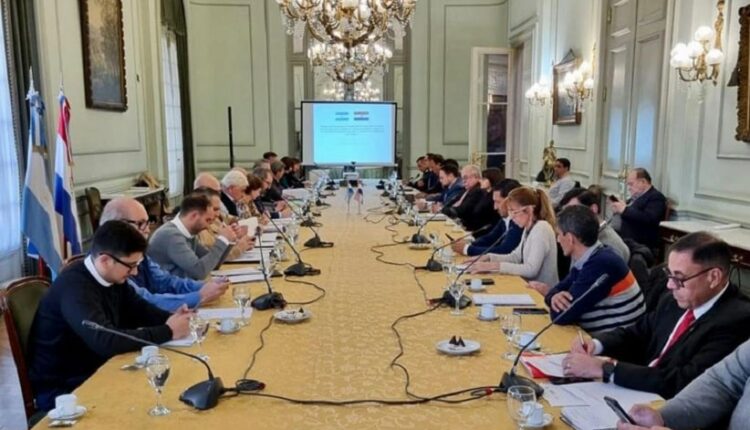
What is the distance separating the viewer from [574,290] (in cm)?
244

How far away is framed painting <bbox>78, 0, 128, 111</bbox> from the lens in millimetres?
5854

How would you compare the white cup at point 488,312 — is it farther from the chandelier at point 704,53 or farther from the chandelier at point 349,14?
the chandelier at point 349,14

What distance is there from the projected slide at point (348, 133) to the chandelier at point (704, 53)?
221 inches

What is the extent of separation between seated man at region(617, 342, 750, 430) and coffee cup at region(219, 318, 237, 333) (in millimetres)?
1375

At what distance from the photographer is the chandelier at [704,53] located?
4387 mm

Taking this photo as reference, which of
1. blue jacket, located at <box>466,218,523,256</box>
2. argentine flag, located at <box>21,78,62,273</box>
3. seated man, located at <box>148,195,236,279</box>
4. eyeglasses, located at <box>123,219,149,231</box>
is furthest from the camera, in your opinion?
argentine flag, located at <box>21,78,62,273</box>

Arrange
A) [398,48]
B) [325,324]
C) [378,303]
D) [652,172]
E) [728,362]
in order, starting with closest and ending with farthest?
[728,362] < [325,324] < [378,303] < [652,172] < [398,48]

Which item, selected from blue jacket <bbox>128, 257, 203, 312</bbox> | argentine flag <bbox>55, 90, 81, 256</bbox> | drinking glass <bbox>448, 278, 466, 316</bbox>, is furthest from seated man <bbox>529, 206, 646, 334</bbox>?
argentine flag <bbox>55, 90, 81, 256</bbox>

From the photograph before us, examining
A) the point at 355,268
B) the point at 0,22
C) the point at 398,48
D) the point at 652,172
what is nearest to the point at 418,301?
the point at 355,268

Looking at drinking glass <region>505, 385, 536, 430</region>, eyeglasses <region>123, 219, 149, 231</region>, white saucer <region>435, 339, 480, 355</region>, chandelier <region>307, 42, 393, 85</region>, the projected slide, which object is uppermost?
chandelier <region>307, 42, 393, 85</region>

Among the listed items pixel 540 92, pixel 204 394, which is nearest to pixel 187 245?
pixel 204 394

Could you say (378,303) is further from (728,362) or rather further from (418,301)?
(728,362)

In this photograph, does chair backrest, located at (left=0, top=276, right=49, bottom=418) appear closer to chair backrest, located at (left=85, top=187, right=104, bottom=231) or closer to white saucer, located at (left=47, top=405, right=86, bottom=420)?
white saucer, located at (left=47, top=405, right=86, bottom=420)

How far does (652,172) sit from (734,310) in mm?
3953
